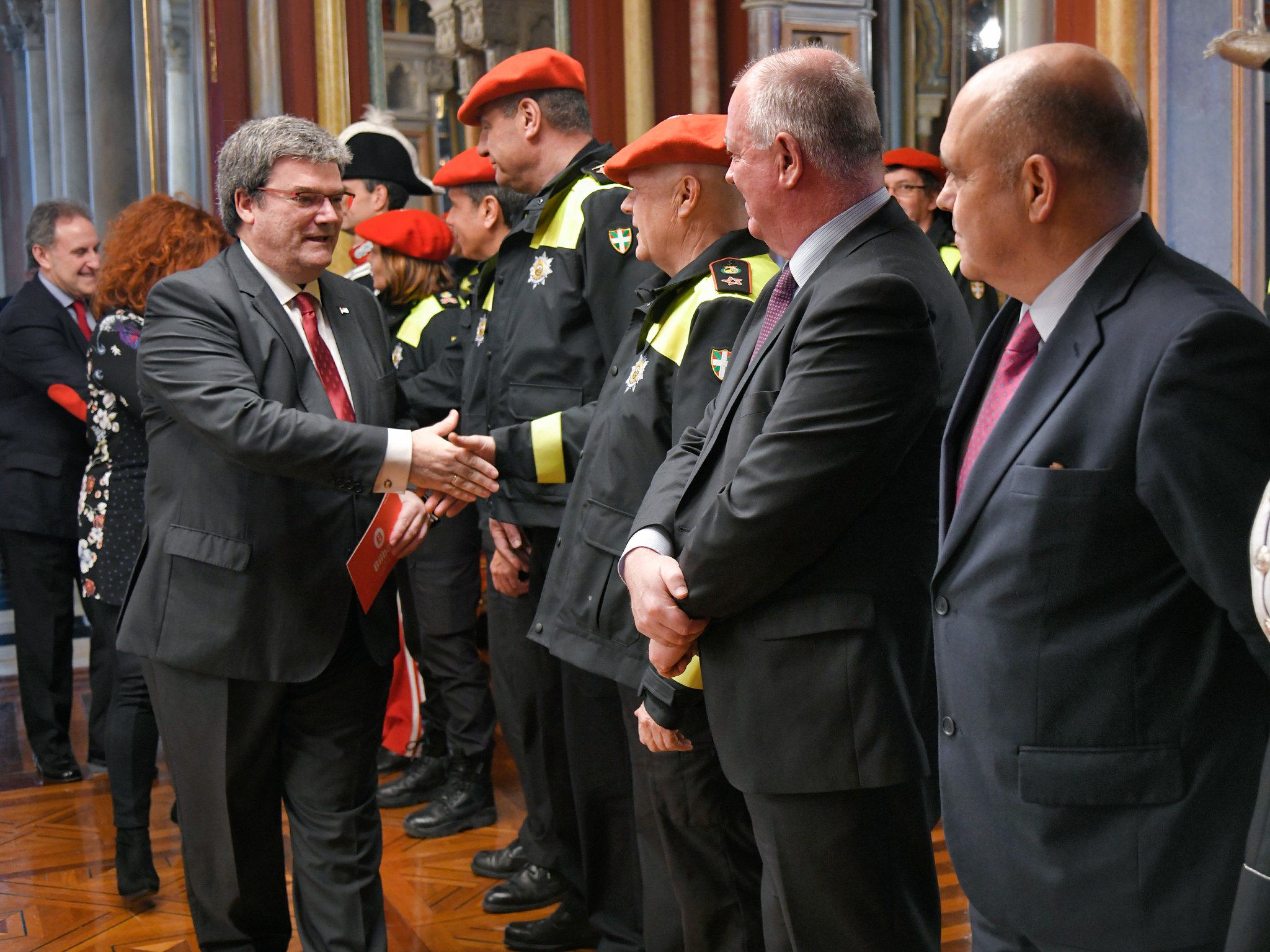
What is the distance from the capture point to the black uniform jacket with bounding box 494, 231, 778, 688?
6.91ft

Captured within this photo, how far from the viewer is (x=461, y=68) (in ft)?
25.6

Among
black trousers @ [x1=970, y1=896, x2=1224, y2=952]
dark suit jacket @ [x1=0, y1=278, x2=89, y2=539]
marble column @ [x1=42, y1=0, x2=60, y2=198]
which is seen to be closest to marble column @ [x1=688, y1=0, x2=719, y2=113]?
dark suit jacket @ [x1=0, y1=278, x2=89, y2=539]

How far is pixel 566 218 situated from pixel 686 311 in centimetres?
72

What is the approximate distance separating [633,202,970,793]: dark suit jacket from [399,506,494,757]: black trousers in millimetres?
2155


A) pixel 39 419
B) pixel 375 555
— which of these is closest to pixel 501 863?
pixel 375 555

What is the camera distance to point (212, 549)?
232cm

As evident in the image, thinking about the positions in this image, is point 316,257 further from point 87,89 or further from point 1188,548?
point 87,89

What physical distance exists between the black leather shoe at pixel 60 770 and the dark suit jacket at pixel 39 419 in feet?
2.30

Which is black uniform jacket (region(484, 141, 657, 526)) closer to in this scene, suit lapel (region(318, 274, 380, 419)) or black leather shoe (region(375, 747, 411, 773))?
suit lapel (region(318, 274, 380, 419))

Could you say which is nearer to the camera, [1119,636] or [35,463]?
[1119,636]

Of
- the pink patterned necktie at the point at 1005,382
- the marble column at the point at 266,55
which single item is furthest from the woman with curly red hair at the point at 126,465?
the marble column at the point at 266,55

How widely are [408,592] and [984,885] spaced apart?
3001mm

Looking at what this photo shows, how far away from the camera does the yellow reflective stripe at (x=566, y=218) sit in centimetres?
278

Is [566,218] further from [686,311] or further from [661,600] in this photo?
[661,600]
